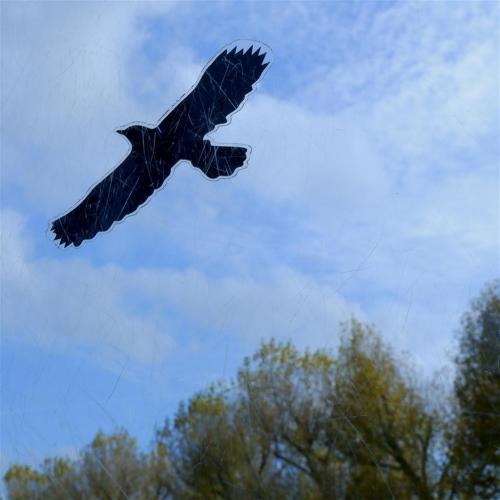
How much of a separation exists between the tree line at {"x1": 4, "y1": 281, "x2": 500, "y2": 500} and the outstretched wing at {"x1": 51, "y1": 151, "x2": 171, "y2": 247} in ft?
1.65

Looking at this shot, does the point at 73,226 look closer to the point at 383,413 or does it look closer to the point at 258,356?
the point at 258,356

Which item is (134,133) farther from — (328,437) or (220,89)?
(328,437)

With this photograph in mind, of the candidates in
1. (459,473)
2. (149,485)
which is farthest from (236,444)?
(459,473)

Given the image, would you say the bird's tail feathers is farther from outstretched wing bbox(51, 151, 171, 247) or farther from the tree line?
the tree line

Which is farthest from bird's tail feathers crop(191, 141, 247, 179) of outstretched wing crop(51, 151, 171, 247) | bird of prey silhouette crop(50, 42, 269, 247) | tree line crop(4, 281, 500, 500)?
tree line crop(4, 281, 500, 500)

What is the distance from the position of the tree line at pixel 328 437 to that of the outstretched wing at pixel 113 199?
0.50 m

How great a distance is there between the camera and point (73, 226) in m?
2.08

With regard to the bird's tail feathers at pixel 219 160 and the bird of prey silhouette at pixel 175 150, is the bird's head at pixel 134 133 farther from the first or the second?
the bird's tail feathers at pixel 219 160

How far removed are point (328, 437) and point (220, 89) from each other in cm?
81

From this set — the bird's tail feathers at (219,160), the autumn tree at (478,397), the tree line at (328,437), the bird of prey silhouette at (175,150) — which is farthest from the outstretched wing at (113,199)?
the autumn tree at (478,397)

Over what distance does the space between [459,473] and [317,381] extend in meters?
0.36

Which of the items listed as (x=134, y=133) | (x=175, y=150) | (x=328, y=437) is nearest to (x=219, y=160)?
(x=175, y=150)

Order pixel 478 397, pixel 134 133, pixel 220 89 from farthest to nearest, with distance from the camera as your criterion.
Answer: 1. pixel 134 133
2. pixel 220 89
3. pixel 478 397

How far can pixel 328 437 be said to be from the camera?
1.61 m
